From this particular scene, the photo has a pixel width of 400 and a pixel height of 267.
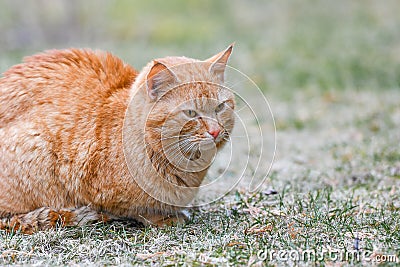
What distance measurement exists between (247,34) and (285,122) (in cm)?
434

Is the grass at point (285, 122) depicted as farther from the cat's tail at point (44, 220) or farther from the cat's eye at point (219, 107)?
the cat's eye at point (219, 107)

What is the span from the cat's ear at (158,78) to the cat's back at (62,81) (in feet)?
1.42

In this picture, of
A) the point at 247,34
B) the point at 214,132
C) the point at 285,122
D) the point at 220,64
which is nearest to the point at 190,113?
the point at 214,132

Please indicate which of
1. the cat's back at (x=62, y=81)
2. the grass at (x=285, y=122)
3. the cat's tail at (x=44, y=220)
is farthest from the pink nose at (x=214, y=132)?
the cat's tail at (x=44, y=220)

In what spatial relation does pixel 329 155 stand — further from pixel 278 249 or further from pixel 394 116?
pixel 278 249

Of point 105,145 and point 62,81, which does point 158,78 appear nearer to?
point 105,145

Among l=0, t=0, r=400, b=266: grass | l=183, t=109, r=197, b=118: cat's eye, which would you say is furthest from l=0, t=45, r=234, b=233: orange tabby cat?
l=0, t=0, r=400, b=266: grass

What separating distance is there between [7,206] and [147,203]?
0.89 m

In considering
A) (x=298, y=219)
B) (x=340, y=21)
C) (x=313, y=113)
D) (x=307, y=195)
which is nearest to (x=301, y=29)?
(x=340, y=21)

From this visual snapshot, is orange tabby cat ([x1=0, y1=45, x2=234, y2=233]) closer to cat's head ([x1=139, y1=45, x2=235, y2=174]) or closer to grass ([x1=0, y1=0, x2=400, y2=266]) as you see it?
cat's head ([x1=139, y1=45, x2=235, y2=174])

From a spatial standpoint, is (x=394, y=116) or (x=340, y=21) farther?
(x=340, y=21)

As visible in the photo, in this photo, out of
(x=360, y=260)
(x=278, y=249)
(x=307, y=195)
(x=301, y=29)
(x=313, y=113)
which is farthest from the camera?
(x=301, y=29)

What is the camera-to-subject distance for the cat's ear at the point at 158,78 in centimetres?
302

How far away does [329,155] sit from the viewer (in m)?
5.14
